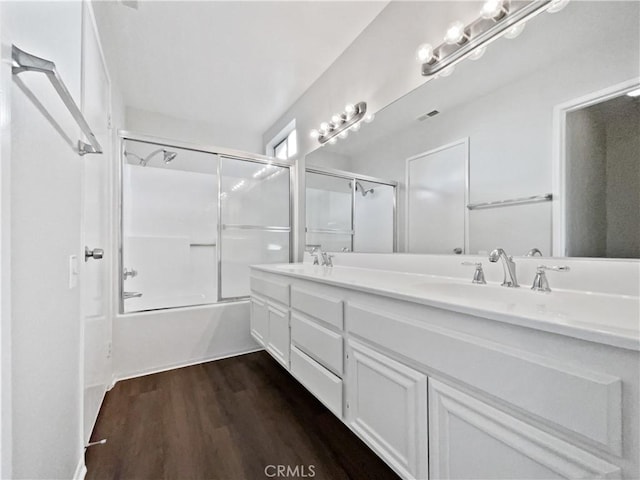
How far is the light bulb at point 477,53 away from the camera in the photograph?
1261mm

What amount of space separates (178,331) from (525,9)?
9.46 feet

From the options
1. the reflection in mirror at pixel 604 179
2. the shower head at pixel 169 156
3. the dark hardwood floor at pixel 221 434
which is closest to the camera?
the reflection in mirror at pixel 604 179

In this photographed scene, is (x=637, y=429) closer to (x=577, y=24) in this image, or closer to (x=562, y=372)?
(x=562, y=372)

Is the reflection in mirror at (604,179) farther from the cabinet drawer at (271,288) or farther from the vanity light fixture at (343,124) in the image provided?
the cabinet drawer at (271,288)

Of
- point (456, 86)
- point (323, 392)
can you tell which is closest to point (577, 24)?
point (456, 86)

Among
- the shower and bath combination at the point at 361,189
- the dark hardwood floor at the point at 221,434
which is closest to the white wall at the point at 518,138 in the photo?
the shower and bath combination at the point at 361,189

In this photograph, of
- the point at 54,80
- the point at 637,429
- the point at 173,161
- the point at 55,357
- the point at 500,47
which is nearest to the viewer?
the point at 637,429

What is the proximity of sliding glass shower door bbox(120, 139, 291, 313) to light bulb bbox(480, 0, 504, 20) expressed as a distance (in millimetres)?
2090

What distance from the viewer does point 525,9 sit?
1.09 metres

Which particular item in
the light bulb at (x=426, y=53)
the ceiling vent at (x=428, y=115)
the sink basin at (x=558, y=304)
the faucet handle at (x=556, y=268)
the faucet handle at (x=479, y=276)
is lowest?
the sink basin at (x=558, y=304)

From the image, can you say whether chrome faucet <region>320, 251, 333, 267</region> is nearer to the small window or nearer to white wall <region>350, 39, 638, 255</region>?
white wall <region>350, 39, 638, 255</region>

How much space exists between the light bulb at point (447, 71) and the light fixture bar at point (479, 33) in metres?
0.01

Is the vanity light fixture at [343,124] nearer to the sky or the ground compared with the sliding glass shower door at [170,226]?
nearer to the sky

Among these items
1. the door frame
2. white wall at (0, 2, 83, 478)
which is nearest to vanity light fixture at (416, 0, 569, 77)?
the door frame
